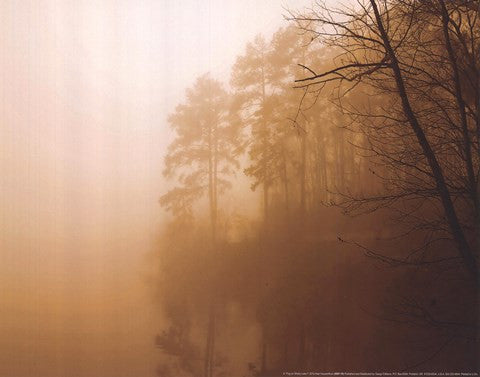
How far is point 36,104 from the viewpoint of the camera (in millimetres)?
8297

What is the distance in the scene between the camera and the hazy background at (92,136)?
24.9 feet

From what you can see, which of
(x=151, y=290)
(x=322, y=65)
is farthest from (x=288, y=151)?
(x=151, y=290)

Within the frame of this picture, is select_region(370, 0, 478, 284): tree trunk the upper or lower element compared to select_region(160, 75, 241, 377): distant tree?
lower

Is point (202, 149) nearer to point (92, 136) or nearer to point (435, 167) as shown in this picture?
point (92, 136)

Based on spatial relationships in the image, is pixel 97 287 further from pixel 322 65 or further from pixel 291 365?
pixel 322 65

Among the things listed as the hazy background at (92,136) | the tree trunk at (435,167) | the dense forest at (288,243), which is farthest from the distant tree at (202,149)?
the tree trunk at (435,167)

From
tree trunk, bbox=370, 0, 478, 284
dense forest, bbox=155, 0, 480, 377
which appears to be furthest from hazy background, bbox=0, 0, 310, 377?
tree trunk, bbox=370, 0, 478, 284

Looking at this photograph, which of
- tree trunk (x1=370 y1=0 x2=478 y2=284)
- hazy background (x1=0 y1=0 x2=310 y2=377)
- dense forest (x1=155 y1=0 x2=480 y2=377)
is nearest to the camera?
tree trunk (x1=370 y1=0 x2=478 y2=284)

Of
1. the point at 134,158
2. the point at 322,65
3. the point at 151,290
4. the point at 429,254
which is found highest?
the point at 322,65

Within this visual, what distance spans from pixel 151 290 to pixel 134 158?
8.53 ft

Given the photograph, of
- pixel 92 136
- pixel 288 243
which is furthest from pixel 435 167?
pixel 92 136

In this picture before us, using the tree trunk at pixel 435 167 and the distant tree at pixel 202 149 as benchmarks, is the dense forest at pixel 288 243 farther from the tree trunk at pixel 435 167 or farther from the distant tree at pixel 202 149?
the tree trunk at pixel 435 167

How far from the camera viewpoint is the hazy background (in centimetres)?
759

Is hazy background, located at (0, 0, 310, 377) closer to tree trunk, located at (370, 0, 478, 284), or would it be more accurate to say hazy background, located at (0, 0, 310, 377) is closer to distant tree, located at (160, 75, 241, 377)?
distant tree, located at (160, 75, 241, 377)
